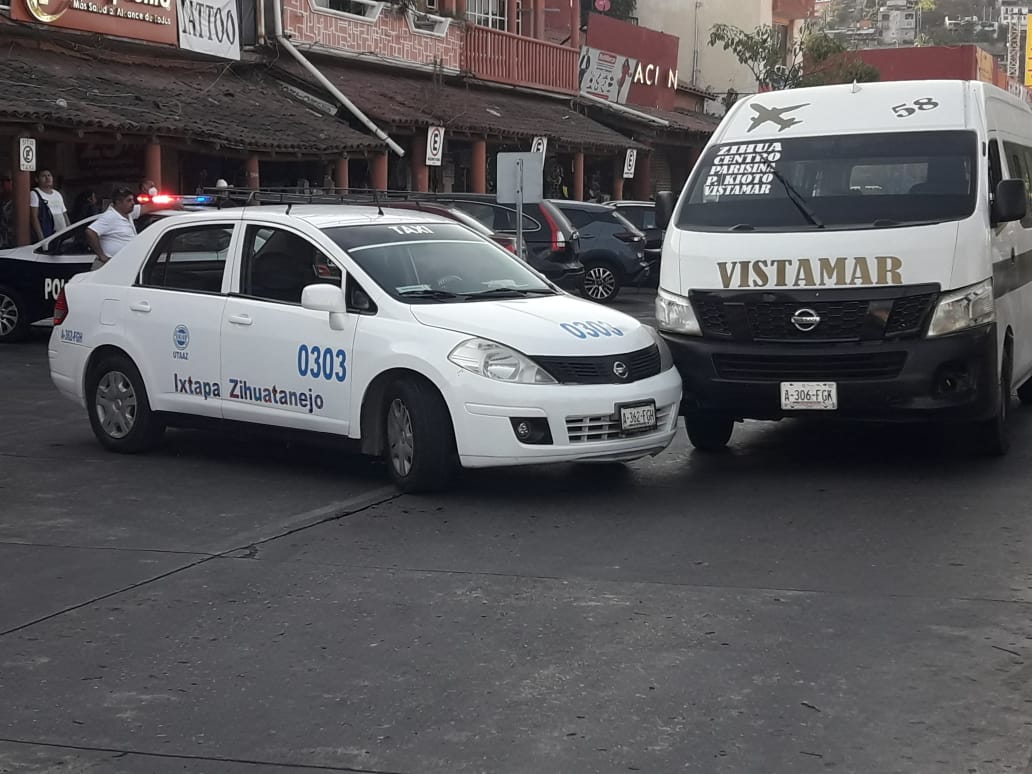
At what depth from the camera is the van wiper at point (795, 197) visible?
368 inches

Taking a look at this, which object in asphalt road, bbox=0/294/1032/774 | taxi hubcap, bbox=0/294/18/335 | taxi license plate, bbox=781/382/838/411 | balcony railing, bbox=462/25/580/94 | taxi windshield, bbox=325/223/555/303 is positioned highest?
balcony railing, bbox=462/25/580/94

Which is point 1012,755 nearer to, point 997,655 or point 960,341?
point 997,655

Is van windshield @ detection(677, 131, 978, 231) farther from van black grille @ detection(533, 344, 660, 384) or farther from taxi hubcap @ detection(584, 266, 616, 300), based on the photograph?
taxi hubcap @ detection(584, 266, 616, 300)

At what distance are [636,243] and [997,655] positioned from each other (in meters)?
20.0

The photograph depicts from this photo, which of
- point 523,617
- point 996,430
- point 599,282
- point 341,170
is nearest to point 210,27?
point 341,170

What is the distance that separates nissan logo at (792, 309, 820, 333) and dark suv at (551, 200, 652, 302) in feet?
52.8

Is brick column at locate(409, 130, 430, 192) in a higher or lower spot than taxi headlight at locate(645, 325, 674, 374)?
higher

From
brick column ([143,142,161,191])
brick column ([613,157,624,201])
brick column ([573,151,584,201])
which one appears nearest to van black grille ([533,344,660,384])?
brick column ([143,142,161,191])

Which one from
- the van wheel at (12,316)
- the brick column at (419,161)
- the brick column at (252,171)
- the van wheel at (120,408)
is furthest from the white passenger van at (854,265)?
the brick column at (419,161)

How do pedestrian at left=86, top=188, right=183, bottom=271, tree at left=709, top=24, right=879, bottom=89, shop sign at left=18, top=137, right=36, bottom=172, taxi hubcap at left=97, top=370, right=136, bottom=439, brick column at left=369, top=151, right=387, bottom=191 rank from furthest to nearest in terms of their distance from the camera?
tree at left=709, top=24, right=879, bottom=89
brick column at left=369, top=151, right=387, bottom=191
shop sign at left=18, top=137, right=36, bottom=172
pedestrian at left=86, top=188, right=183, bottom=271
taxi hubcap at left=97, top=370, right=136, bottom=439

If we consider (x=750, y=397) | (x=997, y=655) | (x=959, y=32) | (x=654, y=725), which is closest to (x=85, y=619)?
(x=654, y=725)

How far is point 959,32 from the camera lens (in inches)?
5438

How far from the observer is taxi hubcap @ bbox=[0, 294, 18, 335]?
56.3ft

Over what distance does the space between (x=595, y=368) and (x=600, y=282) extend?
55.2ft
